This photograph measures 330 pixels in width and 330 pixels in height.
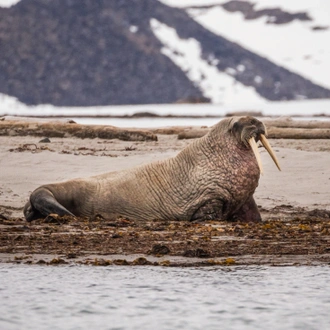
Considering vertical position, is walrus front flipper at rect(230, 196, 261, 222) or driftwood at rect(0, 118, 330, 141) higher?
driftwood at rect(0, 118, 330, 141)

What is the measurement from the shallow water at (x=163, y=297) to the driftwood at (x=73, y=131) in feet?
29.9

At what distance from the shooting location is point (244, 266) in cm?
680

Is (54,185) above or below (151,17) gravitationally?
below

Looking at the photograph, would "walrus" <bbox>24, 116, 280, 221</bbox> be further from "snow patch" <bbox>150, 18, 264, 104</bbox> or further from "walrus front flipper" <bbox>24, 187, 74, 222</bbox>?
"snow patch" <bbox>150, 18, 264, 104</bbox>

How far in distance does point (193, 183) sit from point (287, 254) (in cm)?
225

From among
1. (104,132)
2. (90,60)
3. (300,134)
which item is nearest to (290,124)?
(300,134)

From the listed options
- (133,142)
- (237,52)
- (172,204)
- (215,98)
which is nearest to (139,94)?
(215,98)

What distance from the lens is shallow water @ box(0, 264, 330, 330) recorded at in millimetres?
5387

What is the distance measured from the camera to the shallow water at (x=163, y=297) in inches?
212

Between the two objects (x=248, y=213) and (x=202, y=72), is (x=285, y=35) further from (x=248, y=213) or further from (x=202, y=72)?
(x=248, y=213)

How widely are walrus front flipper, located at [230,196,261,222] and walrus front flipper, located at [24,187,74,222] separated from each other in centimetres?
163

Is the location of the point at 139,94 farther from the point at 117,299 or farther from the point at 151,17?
the point at 117,299

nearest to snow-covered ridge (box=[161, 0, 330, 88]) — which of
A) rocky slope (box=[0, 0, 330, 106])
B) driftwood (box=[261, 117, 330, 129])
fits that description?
rocky slope (box=[0, 0, 330, 106])

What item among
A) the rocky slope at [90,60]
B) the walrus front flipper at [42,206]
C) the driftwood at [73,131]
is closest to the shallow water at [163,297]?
the walrus front flipper at [42,206]
